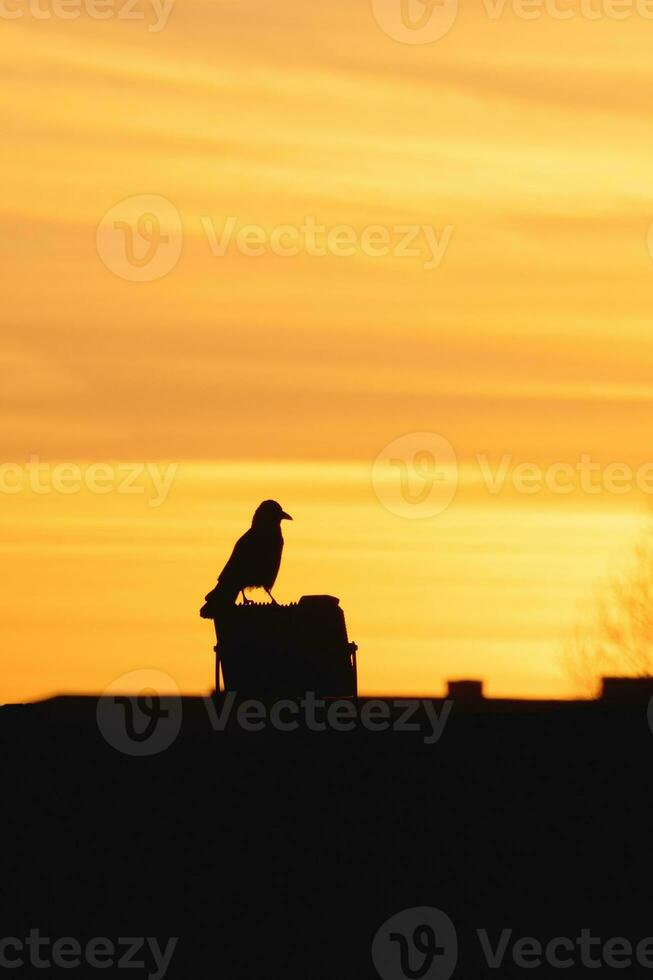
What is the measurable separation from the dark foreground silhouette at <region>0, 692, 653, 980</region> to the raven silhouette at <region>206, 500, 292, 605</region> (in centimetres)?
144

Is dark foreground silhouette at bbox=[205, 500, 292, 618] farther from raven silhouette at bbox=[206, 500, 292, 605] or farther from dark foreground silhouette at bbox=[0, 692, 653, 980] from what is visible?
dark foreground silhouette at bbox=[0, 692, 653, 980]

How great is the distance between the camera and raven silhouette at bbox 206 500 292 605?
97.7 ft

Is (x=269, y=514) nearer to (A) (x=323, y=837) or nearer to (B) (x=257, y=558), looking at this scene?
(B) (x=257, y=558)

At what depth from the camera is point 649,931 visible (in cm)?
2411

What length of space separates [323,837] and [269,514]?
5249 millimetres

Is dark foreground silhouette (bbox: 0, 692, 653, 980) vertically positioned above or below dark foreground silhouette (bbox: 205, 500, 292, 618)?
below

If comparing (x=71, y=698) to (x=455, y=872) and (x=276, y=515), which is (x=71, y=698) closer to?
(x=276, y=515)

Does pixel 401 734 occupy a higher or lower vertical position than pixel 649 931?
higher

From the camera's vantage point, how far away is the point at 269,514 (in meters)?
30.1

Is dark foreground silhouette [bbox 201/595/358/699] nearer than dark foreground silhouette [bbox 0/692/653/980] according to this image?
No

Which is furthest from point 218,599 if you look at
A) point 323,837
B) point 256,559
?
point 323,837

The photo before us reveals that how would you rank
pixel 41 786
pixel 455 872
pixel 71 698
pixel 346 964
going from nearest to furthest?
pixel 346 964 < pixel 455 872 < pixel 41 786 < pixel 71 698

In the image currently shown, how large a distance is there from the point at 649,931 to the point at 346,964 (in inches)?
110

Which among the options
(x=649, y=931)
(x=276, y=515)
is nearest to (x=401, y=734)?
(x=276, y=515)
